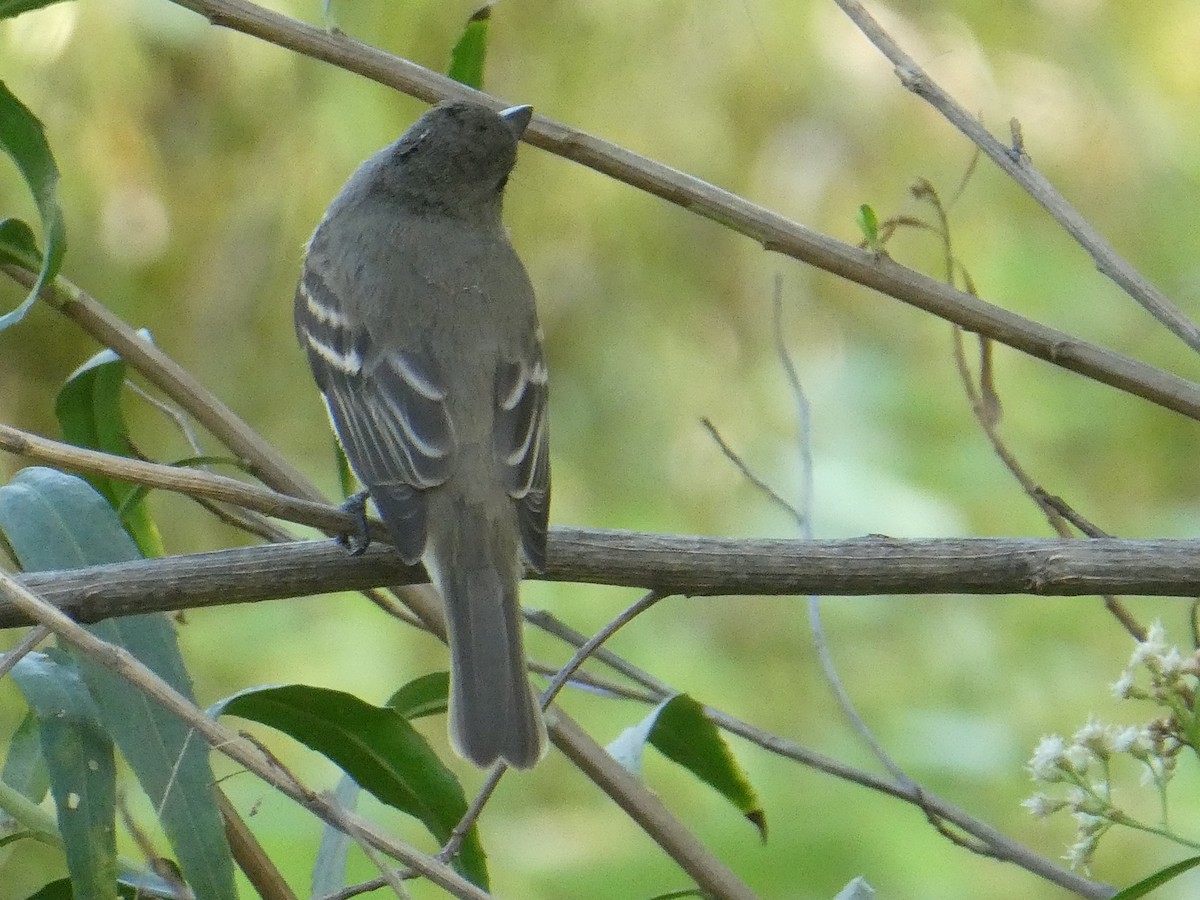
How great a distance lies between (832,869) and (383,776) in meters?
1.98

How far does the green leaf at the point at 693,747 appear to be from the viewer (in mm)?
2357

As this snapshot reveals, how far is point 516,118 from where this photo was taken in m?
2.94

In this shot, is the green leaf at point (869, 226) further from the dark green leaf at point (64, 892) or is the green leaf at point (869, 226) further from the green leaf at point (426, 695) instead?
the dark green leaf at point (64, 892)

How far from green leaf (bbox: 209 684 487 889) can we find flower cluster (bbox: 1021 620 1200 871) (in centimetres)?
82

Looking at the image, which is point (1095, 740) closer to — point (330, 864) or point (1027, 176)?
point (1027, 176)

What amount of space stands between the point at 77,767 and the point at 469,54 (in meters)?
1.31

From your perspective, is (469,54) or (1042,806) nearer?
(1042,806)

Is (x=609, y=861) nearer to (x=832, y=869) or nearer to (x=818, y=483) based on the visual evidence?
(x=832, y=869)

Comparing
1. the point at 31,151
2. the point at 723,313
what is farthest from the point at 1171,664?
the point at 723,313

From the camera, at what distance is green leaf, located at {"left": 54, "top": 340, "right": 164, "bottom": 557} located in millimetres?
2535

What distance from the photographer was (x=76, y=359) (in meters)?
5.07

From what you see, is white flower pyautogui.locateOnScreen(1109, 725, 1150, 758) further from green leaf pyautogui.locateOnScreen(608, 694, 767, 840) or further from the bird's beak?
the bird's beak

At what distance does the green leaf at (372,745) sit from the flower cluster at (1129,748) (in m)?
0.82

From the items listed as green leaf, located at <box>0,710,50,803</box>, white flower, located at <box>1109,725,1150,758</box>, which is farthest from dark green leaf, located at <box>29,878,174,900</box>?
white flower, located at <box>1109,725,1150,758</box>
